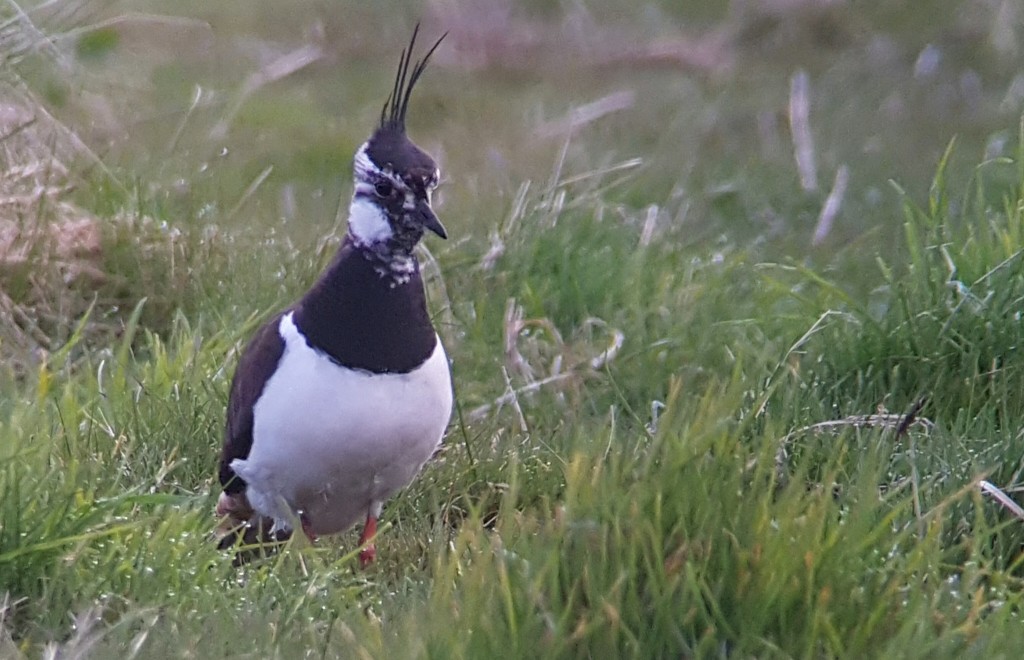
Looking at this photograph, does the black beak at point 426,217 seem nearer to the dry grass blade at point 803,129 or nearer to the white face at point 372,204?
the white face at point 372,204

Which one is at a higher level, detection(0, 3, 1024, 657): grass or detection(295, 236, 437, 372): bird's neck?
detection(295, 236, 437, 372): bird's neck

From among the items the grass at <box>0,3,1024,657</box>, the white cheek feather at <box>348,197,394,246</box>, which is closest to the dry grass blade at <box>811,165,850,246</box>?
the grass at <box>0,3,1024,657</box>

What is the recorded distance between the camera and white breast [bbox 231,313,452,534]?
10.9 feet

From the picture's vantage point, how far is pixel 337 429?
130 inches

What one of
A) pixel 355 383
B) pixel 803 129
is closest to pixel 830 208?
pixel 803 129

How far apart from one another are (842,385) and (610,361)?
78 cm

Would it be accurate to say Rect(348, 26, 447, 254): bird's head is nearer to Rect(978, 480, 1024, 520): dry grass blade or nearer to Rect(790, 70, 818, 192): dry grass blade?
Rect(978, 480, 1024, 520): dry grass blade

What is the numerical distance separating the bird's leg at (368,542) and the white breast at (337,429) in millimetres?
91

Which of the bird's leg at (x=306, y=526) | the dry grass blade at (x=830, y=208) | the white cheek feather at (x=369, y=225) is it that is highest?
the white cheek feather at (x=369, y=225)

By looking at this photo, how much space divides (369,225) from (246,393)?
1.59 feet

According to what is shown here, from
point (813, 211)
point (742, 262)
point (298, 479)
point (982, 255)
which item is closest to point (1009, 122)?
point (813, 211)

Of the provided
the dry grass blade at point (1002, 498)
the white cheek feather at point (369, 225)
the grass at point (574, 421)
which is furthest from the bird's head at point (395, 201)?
the dry grass blade at point (1002, 498)

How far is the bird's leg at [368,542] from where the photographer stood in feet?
11.4

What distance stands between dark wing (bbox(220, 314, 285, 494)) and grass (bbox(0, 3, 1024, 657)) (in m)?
0.10
